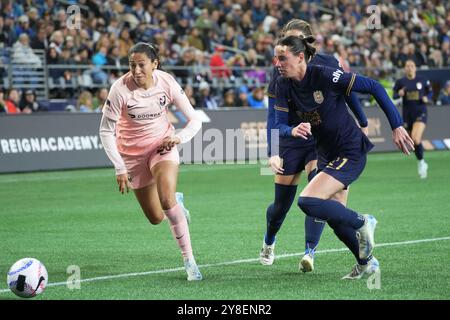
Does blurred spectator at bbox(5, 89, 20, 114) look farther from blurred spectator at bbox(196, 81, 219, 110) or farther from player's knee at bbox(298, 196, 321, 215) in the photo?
player's knee at bbox(298, 196, 321, 215)

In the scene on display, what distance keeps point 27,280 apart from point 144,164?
7.30 feet

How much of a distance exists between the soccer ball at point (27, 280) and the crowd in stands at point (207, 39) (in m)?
14.5

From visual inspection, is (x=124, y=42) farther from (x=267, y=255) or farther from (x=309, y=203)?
(x=309, y=203)

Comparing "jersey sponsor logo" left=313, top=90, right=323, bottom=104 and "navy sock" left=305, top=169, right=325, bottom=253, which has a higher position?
"jersey sponsor logo" left=313, top=90, right=323, bottom=104

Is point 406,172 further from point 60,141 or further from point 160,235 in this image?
point 160,235

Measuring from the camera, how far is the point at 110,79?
25.1 m

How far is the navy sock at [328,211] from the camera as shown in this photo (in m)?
8.38

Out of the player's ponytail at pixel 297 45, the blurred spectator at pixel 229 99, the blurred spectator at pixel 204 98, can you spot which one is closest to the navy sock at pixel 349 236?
the player's ponytail at pixel 297 45

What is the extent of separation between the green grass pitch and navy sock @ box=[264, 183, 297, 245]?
0.33 metres

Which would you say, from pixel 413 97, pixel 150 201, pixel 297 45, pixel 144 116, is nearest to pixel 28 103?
pixel 413 97

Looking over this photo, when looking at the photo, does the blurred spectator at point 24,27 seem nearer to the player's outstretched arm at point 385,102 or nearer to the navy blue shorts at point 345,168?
the navy blue shorts at point 345,168

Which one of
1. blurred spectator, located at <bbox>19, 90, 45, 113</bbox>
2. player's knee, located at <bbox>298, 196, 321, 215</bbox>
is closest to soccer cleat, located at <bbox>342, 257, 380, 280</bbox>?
player's knee, located at <bbox>298, 196, 321, 215</bbox>

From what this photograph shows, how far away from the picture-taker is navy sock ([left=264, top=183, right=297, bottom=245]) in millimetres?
9906
